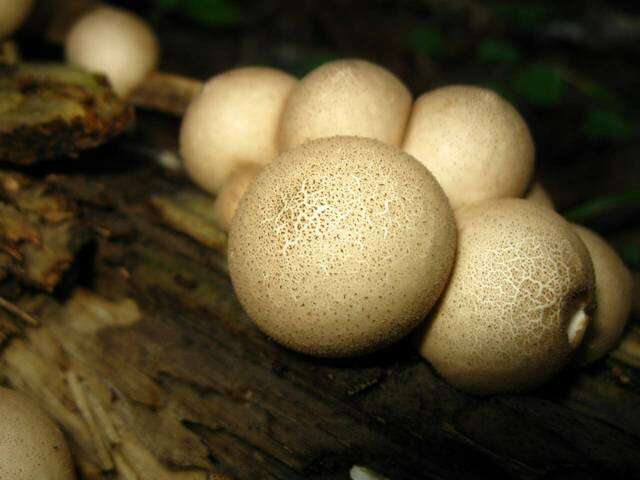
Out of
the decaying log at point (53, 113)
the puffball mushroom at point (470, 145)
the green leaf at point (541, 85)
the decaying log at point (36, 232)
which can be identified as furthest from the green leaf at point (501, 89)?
the decaying log at point (36, 232)

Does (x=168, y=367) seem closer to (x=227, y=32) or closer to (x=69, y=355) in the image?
(x=69, y=355)

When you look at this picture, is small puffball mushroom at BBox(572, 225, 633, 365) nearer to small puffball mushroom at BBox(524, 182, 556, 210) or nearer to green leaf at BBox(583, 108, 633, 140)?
small puffball mushroom at BBox(524, 182, 556, 210)

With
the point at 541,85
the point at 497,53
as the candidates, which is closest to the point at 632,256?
the point at 541,85

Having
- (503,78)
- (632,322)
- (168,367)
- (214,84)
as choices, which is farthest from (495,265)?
(503,78)

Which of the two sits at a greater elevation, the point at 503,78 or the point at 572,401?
the point at 503,78

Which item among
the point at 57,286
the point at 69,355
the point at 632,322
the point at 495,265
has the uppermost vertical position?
the point at 495,265

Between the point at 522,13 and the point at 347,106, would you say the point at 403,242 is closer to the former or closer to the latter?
the point at 347,106

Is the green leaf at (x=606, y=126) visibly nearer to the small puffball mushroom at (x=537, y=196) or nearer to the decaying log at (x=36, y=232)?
the small puffball mushroom at (x=537, y=196)
